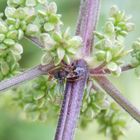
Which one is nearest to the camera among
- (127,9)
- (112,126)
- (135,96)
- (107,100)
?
(107,100)

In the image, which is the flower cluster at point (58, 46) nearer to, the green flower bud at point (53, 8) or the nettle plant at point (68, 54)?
the nettle plant at point (68, 54)

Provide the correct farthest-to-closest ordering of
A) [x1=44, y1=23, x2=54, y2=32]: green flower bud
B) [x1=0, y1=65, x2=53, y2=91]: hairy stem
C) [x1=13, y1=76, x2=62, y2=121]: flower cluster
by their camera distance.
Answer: [x1=13, y1=76, x2=62, y2=121]: flower cluster < [x1=44, y1=23, x2=54, y2=32]: green flower bud < [x1=0, y1=65, x2=53, y2=91]: hairy stem

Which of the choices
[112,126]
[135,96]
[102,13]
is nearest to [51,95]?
[112,126]

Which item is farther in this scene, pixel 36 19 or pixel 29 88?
pixel 29 88

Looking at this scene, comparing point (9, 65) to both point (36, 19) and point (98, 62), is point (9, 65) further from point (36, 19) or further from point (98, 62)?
point (98, 62)

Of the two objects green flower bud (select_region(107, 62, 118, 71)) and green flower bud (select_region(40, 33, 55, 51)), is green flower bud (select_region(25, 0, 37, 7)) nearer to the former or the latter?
green flower bud (select_region(40, 33, 55, 51))

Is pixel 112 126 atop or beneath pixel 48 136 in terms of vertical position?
atop

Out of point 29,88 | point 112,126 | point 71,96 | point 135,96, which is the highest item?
point 71,96

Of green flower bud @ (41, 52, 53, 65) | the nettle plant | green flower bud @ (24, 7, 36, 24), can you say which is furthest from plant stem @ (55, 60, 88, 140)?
green flower bud @ (24, 7, 36, 24)
